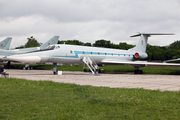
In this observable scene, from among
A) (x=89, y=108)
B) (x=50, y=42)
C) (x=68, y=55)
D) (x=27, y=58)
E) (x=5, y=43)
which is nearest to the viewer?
(x=89, y=108)

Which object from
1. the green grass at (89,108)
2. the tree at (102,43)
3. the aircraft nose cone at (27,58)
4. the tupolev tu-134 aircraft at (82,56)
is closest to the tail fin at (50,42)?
the tupolev tu-134 aircraft at (82,56)

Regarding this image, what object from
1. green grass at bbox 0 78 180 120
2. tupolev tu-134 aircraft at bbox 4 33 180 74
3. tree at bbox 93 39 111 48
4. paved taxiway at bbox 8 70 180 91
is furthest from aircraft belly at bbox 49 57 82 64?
tree at bbox 93 39 111 48

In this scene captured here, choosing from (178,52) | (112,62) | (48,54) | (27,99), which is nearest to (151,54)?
(178,52)

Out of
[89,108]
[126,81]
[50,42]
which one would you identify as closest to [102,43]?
[50,42]

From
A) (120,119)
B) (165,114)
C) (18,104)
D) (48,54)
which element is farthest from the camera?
(48,54)

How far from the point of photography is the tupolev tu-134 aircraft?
16969mm

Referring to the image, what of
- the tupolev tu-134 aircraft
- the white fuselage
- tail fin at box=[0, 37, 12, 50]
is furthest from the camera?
tail fin at box=[0, 37, 12, 50]

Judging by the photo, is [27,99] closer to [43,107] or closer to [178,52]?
[43,107]

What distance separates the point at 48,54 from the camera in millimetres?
17641

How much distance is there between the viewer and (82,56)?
65.9ft

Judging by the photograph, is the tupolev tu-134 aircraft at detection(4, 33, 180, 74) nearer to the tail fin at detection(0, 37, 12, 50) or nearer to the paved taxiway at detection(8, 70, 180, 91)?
the paved taxiway at detection(8, 70, 180, 91)

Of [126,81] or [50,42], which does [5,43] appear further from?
[126,81]

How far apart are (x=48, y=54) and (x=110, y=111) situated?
1364 centimetres

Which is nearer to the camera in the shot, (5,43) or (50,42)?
(5,43)
